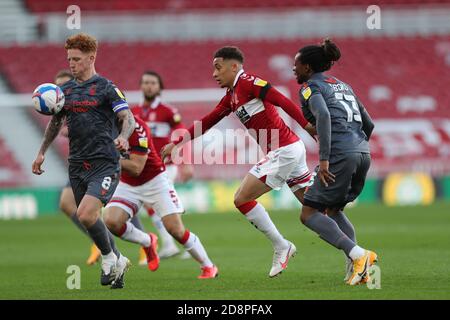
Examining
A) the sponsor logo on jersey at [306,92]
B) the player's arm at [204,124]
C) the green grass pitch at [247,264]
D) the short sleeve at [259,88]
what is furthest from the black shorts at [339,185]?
the player's arm at [204,124]

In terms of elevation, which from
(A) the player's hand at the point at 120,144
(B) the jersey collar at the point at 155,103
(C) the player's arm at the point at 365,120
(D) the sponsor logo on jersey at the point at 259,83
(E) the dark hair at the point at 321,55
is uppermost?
(B) the jersey collar at the point at 155,103

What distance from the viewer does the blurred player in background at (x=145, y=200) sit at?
10.3 metres

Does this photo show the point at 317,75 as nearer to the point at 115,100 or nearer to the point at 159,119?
the point at 115,100

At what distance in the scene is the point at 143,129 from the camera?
10.7m

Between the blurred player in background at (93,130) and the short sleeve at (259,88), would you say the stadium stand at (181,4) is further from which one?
the blurred player in background at (93,130)

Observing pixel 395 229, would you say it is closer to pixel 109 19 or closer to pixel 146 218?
pixel 146 218

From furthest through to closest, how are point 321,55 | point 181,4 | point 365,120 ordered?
point 181,4 < point 365,120 < point 321,55

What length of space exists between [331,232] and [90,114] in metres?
2.57

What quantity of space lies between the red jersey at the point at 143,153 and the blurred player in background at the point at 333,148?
2305 mm

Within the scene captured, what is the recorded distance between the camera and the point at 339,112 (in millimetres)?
8734

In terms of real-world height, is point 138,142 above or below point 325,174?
above

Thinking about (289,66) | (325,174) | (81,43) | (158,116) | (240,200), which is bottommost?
(240,200)

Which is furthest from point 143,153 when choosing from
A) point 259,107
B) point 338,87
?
point 338,87

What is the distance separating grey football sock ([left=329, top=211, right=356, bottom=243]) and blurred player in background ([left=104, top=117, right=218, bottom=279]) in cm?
174
